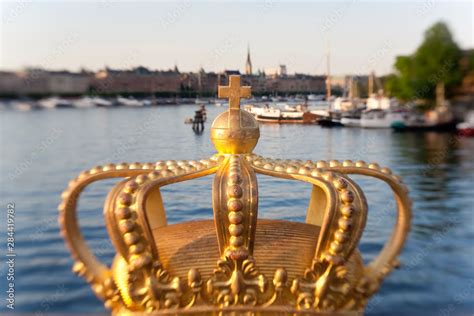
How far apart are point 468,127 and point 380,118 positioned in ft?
12.0

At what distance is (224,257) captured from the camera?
70.1 inches

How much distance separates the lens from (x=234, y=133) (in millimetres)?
1890

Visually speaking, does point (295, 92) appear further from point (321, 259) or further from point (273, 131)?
point (321, 259)

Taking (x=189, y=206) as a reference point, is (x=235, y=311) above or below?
above

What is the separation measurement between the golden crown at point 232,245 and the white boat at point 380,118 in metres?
19.6

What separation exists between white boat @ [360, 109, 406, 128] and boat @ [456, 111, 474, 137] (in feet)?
8.94

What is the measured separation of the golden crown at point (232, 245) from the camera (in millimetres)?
1765

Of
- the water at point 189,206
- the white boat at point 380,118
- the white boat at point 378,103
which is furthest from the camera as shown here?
the white boat at point 378,103

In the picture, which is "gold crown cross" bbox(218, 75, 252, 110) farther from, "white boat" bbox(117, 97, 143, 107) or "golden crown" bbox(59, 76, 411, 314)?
"white boat" bbox(117, 97, 143, 107)

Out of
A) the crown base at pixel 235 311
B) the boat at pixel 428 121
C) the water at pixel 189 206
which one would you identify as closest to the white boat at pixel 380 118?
the boat at pixel 428 121

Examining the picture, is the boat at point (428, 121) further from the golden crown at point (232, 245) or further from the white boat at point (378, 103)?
the golden crown at point (232, 245)

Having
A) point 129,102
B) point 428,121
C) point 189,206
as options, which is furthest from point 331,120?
point 189,206

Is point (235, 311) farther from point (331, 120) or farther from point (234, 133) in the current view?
point (331, 120)

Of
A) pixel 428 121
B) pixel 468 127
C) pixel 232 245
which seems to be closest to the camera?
pixel 232 245
